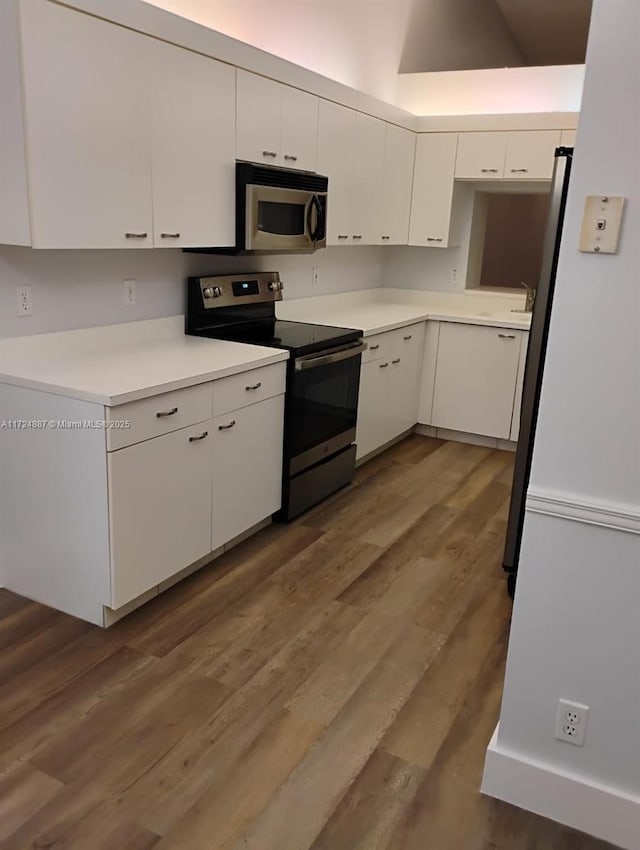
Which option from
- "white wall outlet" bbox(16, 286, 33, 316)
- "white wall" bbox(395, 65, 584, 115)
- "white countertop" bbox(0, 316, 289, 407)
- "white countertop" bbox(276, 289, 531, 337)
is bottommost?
"white countertop" bbox(0, 316, 289, 407)

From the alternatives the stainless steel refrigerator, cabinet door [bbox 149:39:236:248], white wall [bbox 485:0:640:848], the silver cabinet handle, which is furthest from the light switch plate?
cabinet door [bbox 149:39:236:248]

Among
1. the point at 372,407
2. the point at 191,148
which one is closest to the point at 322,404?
the point at 372,407

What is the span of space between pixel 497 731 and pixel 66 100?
2388 millimetres

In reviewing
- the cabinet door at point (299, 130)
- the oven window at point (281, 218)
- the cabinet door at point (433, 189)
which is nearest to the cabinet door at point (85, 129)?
the oven window at point (281, 218)

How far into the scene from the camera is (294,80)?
3.55 m

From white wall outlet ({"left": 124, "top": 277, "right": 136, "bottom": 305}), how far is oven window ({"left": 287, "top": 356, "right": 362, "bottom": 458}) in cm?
81

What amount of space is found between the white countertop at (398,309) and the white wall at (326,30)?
1390mm

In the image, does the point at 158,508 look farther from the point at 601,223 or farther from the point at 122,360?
the point at 601,223

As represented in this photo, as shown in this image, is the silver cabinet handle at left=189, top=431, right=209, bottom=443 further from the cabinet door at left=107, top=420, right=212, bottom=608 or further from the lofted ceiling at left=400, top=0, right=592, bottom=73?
the lofted ceiling at left=400, top=0, right=592, bottom=73

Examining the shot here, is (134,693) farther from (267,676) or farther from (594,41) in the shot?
(594,41)

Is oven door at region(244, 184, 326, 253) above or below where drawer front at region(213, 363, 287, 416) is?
above

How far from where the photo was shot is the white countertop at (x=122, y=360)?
2477 millimetres

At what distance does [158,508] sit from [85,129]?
4.49 feet

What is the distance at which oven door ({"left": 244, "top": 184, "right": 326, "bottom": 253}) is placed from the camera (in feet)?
10.8
